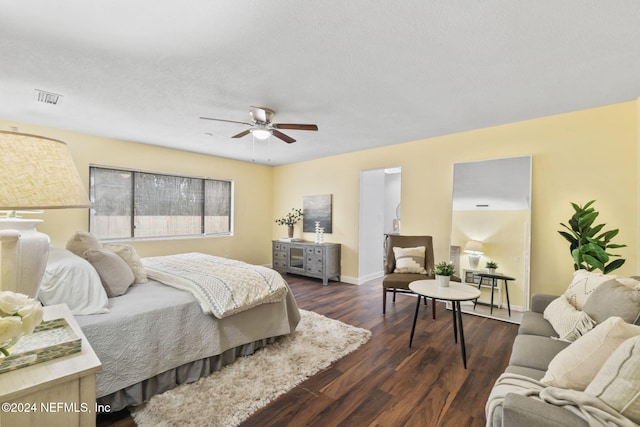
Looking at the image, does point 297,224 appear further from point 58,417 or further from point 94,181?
point 58,417

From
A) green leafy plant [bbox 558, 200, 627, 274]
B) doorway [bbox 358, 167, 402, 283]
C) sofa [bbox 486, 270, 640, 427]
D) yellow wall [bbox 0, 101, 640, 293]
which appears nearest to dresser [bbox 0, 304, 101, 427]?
sofa [bbox 486, 270, 640, 427]

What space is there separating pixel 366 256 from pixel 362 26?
168 inches

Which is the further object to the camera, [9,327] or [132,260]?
[132,260]

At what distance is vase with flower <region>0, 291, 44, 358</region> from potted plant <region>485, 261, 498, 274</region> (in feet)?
13.4

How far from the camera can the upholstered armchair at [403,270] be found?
3.52m

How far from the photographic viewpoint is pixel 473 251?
12.1 ft

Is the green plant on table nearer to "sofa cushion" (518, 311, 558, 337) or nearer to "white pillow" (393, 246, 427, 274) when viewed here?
"white pillow" (393, 246, 427, 274)

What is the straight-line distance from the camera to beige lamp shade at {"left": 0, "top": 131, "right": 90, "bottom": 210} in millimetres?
820

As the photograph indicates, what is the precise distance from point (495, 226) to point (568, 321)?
1936 mm

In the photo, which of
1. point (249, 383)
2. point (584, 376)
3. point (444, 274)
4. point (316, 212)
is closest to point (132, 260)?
point (249, 383)

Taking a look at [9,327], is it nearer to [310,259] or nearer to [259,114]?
[259,114]

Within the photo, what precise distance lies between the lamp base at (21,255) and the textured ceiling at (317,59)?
1.37 metres

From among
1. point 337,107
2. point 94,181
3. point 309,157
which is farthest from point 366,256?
point 94,181

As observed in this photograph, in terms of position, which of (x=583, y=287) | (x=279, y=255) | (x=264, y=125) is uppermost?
(x=264, y=125)
